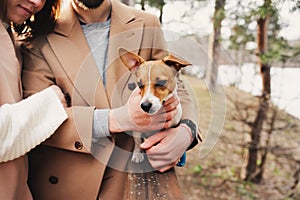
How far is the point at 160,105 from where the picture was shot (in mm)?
770

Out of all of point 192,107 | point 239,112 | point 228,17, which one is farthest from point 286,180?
point 192,107

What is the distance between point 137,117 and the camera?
805 mm

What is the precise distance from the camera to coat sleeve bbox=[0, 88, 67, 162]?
0.80 metres

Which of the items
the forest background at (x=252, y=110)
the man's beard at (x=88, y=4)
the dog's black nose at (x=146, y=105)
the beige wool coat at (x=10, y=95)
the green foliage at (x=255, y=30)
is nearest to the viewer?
the dog's black nose at (x=146, y=105)

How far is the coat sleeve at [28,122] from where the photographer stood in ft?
2.63

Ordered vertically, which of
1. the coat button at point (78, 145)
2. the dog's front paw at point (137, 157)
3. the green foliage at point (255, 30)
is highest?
the green foliage at point (255, 30)

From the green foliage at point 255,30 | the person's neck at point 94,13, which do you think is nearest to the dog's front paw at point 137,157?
the person's neck at point 94,13

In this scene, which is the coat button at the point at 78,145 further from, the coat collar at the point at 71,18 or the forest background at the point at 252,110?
the forest background at the point at 252,110

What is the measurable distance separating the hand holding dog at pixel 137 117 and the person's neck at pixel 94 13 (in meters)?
0.28

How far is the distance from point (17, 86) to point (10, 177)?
208 millimetres

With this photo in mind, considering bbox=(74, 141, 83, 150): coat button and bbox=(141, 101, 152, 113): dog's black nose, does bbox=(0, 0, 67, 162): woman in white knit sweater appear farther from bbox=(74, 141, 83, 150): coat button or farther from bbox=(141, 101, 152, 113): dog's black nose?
bbox=(141, 101, 152, 113): dog's black nose

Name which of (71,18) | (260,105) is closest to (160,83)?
(71,18)

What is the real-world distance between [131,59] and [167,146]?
8.4 inches

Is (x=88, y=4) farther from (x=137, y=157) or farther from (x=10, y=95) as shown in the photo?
(x=137, y=157)
